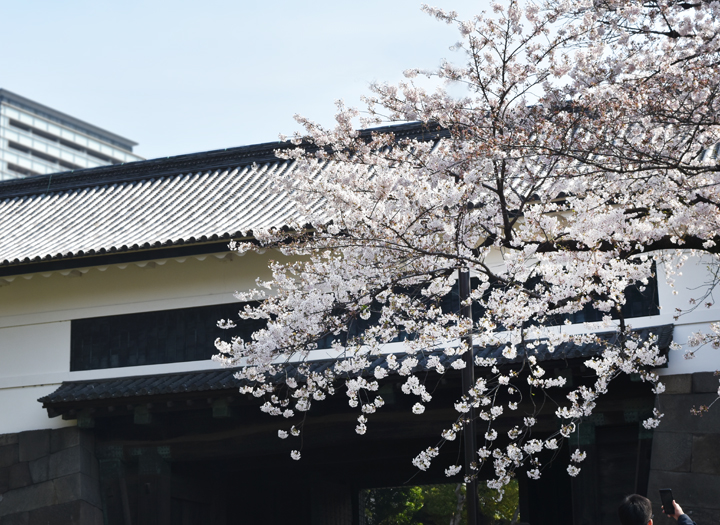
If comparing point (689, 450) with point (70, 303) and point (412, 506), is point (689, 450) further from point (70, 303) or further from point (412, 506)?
point (412, 506)

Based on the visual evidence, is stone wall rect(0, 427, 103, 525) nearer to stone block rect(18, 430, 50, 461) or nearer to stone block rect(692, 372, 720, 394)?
stone block rect(18, 430, 50, 461)

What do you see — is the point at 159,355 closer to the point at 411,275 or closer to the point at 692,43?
the point at 411,275

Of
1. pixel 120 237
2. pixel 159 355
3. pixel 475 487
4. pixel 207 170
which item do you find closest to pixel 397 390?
pixel 475 487

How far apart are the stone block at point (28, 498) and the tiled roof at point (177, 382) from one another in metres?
1.11

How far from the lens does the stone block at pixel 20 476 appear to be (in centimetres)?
1022

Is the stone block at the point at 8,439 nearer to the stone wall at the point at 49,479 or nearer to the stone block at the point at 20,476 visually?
the stone wall at the point at 49,479

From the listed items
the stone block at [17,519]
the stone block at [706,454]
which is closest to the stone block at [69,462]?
the stone block at [17,519]

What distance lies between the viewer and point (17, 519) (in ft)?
33.1

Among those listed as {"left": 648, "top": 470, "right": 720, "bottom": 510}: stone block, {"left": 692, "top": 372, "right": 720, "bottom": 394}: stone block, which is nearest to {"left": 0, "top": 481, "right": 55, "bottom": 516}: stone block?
{"left": 648, "top": 470, "right": 720, "bottom": 510}: stone block

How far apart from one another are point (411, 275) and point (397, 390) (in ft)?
11.1

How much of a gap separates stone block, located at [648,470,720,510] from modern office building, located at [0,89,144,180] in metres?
62.4

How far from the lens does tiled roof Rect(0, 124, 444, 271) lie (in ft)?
35.2

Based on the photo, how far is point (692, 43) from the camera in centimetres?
548

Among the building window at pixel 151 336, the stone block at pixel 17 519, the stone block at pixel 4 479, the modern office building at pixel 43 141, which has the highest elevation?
the modern office building at pixel 43 141
